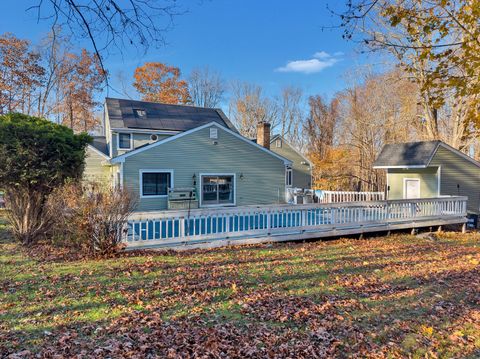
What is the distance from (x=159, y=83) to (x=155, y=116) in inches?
579

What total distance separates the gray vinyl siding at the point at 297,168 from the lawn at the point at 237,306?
18969mm

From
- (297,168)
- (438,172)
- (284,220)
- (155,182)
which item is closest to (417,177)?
(438,172)

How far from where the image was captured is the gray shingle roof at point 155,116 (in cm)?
1991

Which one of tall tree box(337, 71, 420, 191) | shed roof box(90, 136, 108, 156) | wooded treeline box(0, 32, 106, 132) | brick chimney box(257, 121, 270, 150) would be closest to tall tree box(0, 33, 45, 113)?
wooded treeline box(0, 32, 106, 132)

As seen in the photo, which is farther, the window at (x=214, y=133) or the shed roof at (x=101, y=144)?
the shed roof at (x=101, y=144)

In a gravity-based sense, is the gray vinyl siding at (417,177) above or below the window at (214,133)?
below

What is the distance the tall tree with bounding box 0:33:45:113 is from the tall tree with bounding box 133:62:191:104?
34.4ft

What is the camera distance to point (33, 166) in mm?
7379

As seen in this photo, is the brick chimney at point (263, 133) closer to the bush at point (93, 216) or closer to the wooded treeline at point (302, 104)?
the wooded treeline at point (302, 104)

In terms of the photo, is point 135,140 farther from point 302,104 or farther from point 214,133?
point 302,104

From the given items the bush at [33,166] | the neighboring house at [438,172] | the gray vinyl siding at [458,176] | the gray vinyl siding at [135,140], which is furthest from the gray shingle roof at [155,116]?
the gray vinyl siding at [458,176]

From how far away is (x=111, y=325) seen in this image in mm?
3613

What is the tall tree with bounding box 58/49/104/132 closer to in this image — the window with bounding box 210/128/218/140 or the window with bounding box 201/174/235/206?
the window with bounding box 210/128/218/140

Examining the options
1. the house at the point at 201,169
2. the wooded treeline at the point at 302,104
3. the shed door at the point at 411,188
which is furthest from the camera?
the wooded treeline at the point at 302,104
